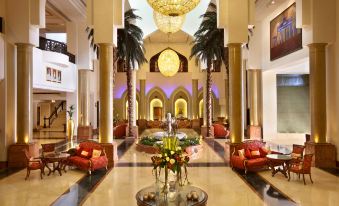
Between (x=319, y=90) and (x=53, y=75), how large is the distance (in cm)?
1259

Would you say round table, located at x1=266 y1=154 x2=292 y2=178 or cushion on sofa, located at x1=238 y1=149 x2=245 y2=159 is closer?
round table, located at x1=266 y1=154 x2=292 y2=178

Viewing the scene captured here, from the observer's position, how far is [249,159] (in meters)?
10.3

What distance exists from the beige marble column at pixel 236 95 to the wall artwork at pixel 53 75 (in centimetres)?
947

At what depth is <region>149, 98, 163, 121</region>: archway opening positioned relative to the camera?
31328 millimetres

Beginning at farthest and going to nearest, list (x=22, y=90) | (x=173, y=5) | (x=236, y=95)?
(x=22, y=90) → (x=236, y=95) → (x=173, y=5)

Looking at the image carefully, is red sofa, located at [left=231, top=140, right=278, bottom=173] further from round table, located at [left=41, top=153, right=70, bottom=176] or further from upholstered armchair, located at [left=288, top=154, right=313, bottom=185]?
round table, located at [left=41, top=153, right=70, bottom=176]

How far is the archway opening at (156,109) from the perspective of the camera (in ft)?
103

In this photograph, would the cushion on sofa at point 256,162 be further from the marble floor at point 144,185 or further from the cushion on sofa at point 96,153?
the cushion on sofa at point 96,153

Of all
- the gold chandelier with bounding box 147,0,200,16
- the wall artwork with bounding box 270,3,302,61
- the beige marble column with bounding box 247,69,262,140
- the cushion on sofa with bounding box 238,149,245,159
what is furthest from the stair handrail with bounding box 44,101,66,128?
the cushion on sofa with bounding box 238,149,245,159

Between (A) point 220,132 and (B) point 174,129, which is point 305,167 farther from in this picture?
(A) point 220,132

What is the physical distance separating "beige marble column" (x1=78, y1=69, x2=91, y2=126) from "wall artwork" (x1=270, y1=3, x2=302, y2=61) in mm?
11166

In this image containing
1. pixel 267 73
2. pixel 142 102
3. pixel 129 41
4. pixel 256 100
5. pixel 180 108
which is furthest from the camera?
pixel 180 108

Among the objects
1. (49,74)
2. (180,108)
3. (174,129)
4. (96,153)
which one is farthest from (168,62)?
(180,108)

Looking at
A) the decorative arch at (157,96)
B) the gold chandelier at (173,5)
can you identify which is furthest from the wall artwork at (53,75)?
the decorative arch at (157,96)
